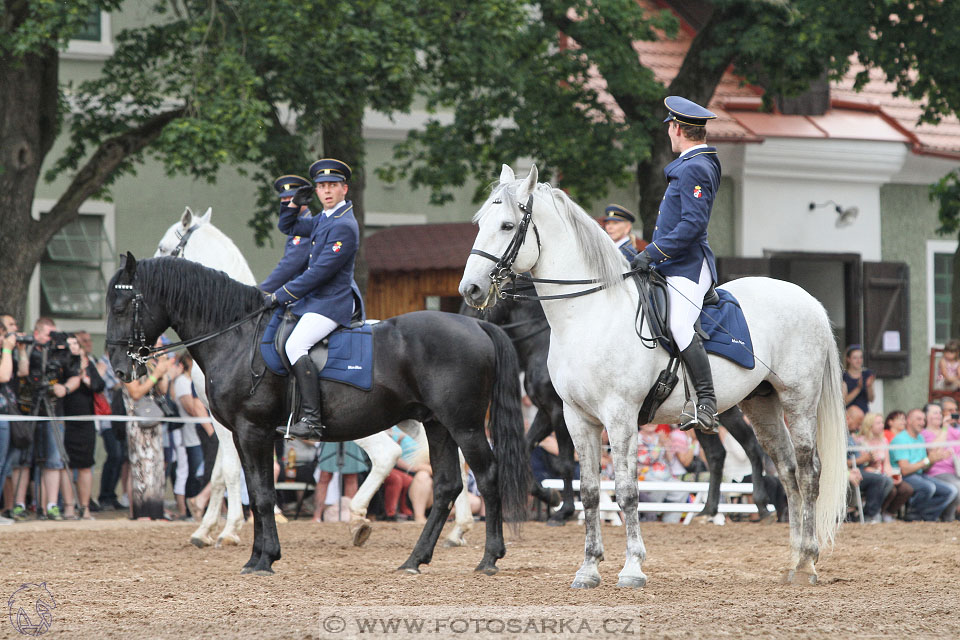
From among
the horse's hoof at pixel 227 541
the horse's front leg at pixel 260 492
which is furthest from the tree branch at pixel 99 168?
the horse's front leg at pixel 260 492

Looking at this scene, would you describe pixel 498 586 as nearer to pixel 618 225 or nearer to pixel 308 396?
pixel 308 396

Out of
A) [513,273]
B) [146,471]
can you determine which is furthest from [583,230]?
[146,471]

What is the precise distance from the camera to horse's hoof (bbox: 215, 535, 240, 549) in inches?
449

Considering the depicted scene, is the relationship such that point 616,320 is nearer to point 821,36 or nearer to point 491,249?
point 491,249

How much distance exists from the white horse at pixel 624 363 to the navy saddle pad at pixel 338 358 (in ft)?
4.94

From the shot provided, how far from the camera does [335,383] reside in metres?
9.37

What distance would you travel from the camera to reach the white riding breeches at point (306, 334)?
923 cm

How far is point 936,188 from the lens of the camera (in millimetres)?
19594

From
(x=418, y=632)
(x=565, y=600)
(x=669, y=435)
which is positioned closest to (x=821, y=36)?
(x=669, y=435)

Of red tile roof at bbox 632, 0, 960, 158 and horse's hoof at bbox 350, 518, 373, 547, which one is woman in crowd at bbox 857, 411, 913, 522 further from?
red tile roof at bbox 632, 0, 960, 158

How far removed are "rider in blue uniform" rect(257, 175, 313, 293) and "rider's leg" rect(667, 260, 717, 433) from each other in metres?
3.32

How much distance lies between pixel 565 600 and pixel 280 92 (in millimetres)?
10387

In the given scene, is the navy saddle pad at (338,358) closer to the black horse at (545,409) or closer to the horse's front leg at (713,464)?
the black horse at (545,409)

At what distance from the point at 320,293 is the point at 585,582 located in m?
2.88
